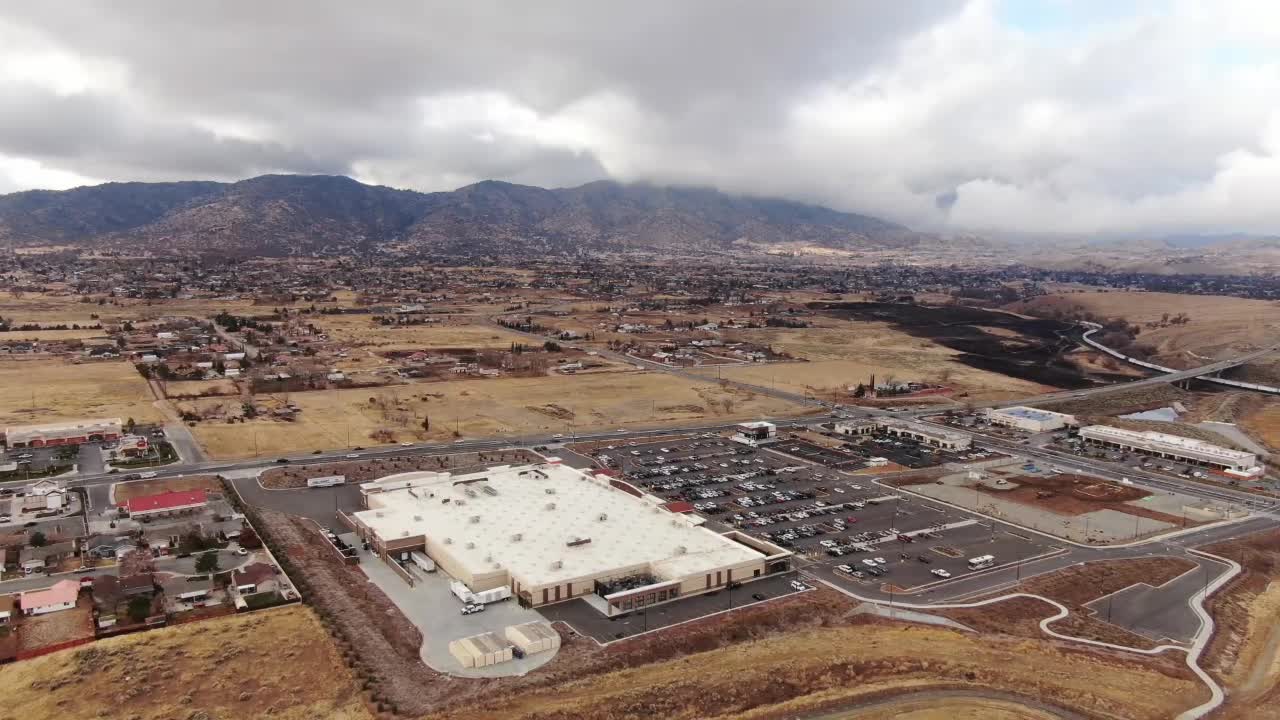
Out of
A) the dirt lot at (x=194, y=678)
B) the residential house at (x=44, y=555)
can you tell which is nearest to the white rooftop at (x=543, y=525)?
the dirt lot at (x=194, y=678)

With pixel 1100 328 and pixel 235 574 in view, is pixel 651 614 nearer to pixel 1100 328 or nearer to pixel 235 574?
pixel 235 574

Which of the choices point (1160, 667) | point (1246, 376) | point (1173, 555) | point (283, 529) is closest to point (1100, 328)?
point (1246, 376)

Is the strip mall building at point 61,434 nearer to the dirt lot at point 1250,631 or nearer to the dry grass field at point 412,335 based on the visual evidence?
the dry grass field at point 412,335

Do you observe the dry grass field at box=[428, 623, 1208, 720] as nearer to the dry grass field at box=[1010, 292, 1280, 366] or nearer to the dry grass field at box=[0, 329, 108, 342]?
the dry grass field at box=[1010, 292, 1280, 366]

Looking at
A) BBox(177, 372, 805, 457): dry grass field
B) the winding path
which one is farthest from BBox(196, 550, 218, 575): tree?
the winding path

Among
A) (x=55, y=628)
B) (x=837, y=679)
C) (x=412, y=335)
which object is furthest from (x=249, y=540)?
(x=412, y=335)
